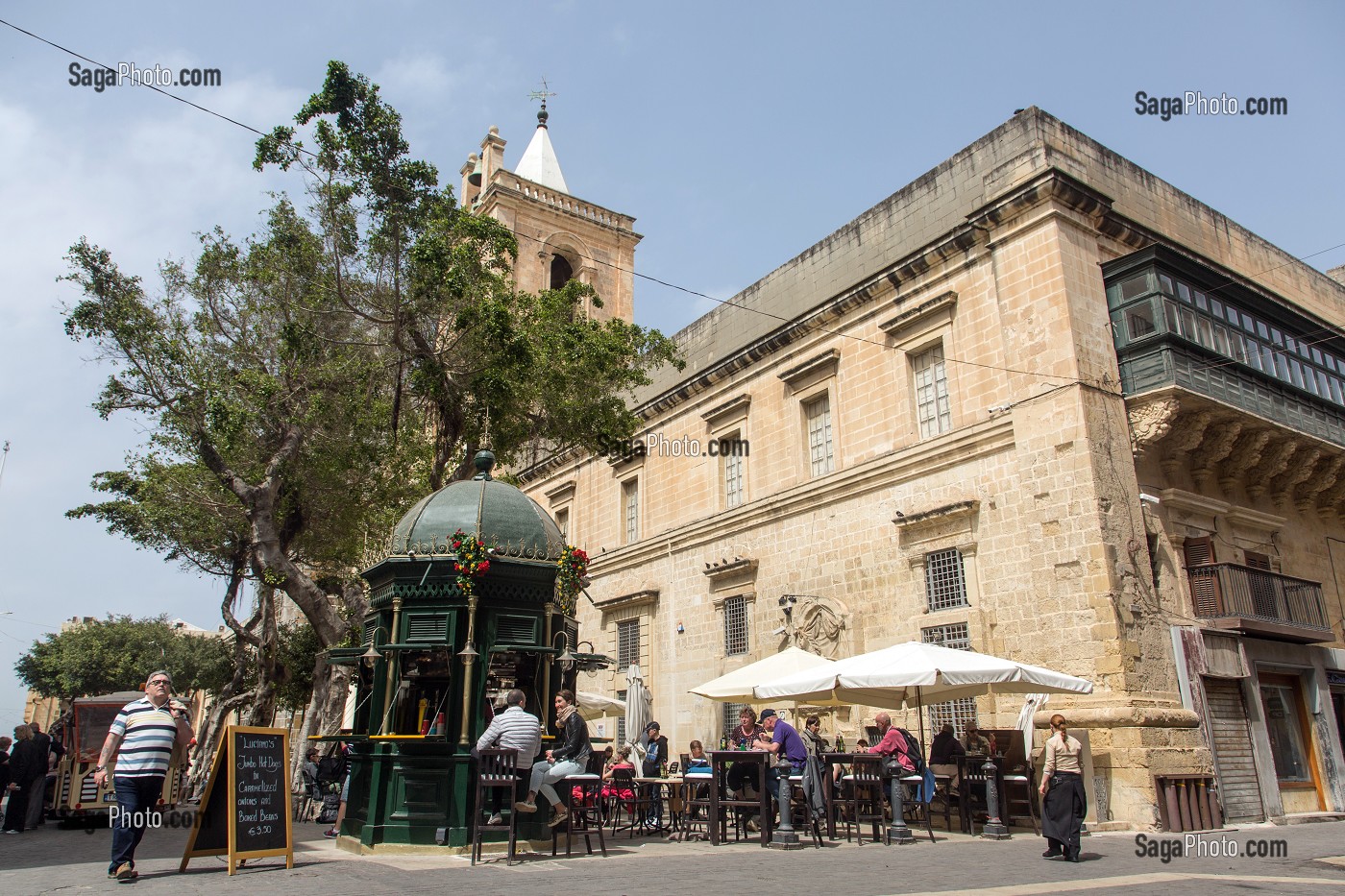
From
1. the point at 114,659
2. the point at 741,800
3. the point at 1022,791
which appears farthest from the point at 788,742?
the point at 114,659

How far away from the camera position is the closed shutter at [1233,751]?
12375 millimetres

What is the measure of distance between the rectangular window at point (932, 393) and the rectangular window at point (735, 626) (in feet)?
18.7

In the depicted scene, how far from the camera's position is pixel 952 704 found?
14242mm

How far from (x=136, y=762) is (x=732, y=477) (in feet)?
48.5

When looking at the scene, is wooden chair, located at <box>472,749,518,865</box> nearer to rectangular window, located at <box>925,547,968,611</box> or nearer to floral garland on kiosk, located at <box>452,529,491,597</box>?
floral garland on kiosk, located at <box>452,529,491,597</box>

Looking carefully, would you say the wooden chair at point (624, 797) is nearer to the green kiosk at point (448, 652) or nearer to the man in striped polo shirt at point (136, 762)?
the green kiosk at point (448, 652)

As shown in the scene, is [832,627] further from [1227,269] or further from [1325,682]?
[1227,269]

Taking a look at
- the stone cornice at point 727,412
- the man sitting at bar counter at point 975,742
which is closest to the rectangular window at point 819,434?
the stone cornice at point 727,412

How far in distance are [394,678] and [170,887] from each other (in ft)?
9.86

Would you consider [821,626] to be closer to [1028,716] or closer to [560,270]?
[1028,716]

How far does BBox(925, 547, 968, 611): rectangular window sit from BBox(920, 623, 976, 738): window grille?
0.38 metres

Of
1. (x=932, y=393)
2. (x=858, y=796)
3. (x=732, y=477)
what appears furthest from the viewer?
(x=732, y=477)

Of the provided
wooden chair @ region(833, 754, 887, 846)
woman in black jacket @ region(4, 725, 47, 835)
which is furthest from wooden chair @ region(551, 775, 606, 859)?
woman in black jacket @ region(4, 725, 47, 835)

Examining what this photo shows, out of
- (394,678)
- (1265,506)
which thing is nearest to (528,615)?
(394,678)
